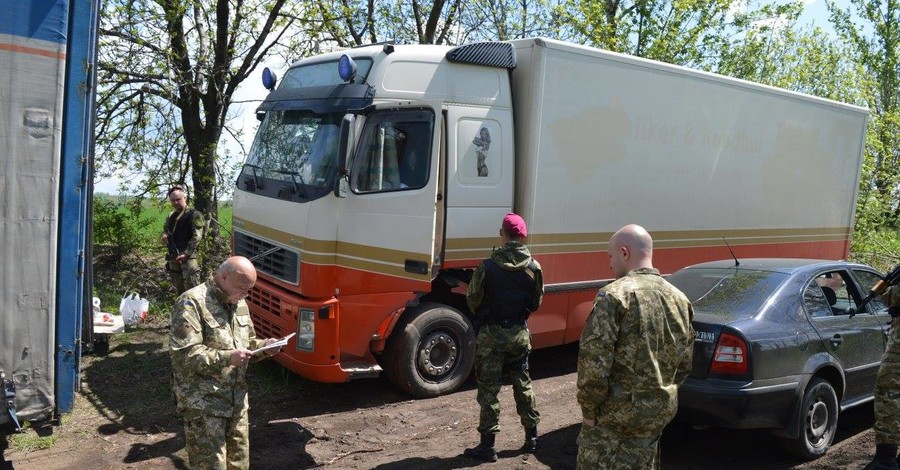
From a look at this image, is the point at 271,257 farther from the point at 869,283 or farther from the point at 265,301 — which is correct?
the point at 869,283

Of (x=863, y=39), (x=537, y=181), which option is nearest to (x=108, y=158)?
(x=537, y=181)

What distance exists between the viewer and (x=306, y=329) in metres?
6.28

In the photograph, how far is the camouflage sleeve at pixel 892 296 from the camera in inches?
211

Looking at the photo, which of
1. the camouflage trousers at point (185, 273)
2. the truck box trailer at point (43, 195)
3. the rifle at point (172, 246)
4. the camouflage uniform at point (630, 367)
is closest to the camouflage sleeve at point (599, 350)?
the camouflage uniform at point (630, 367)

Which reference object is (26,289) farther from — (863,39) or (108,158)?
(863,39)

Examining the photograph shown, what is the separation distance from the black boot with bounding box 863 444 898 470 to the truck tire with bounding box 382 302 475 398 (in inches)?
138

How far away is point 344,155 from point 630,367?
350 centimetres

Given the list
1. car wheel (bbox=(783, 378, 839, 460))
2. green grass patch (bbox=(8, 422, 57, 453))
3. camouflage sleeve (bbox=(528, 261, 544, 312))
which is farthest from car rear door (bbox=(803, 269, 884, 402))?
green grass patch (bbox=(8, 422, 57, 453))

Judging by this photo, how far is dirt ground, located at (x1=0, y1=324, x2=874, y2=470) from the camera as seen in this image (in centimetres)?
550

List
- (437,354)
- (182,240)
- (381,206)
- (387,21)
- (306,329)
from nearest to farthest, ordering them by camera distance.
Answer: (306,329)
(381,206)
(437,354)
(182,240)
(387,21)

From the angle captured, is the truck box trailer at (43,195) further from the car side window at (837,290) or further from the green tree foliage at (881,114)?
the green tree foliage at (881,114)

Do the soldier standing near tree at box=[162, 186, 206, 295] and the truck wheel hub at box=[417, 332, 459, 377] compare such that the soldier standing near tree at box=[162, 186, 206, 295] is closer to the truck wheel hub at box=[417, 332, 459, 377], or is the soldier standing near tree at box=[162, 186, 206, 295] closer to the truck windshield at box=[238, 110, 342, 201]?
the truck windshield at box=[238, 110, 342, 201]

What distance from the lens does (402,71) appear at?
6.57m

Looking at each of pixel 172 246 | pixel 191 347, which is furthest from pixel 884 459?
pixel 172 246
